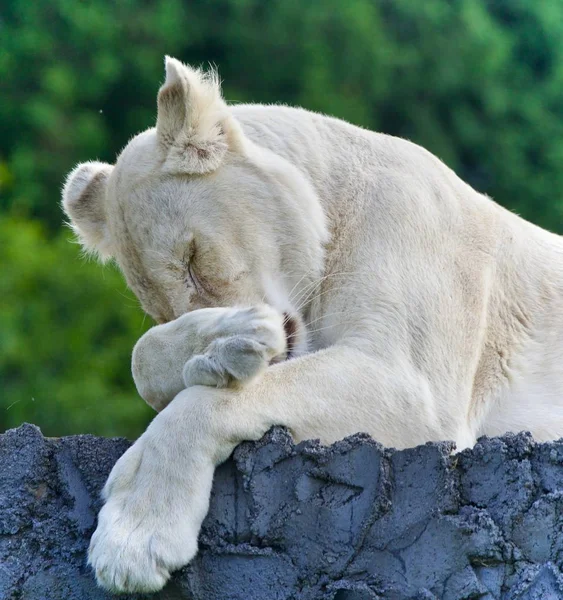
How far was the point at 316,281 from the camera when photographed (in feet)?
12.1

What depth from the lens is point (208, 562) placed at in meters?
2.74

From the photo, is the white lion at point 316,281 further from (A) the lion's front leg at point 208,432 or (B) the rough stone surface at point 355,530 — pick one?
(B) the rough stone surface at point 355,530

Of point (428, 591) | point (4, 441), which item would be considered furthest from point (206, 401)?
point (428, 591)

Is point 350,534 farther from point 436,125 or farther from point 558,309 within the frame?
point 436,125

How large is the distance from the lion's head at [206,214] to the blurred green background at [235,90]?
6417 millimetres

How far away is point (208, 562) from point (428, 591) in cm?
A: 54

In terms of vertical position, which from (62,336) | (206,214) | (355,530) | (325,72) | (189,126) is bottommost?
(62,336)

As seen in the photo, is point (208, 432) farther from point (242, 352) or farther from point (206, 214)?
point (206, 214)

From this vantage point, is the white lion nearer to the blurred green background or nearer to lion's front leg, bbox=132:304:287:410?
lion's front leg, bbox=132:304:287:410

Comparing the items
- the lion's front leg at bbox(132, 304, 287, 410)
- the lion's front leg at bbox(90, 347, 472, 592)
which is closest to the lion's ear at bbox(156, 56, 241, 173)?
the lion's front leg at bbox(132, 304, 287, 410)

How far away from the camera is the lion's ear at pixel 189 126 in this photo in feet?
12.2

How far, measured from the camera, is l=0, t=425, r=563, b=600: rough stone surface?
102 inches

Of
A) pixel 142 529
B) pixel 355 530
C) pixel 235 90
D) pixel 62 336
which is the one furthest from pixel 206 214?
pixel 235 90

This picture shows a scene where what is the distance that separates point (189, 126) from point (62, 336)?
6.79m
